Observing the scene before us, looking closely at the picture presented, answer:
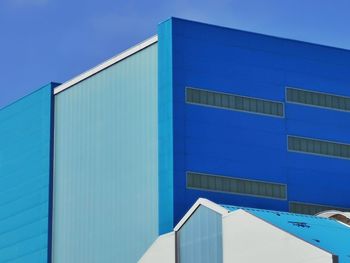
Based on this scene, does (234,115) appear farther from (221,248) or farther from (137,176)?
(221,248)

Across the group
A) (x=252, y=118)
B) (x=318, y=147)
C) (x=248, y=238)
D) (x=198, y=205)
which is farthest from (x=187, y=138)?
(x=248, y=238)

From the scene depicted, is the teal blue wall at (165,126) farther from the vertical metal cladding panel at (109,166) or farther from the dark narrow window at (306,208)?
the dark narrow window at (306,208)

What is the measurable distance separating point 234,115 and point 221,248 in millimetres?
15733

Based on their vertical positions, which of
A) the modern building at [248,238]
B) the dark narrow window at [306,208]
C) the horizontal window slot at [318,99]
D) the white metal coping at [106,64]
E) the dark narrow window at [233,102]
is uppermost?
the white metal coping at [106,64]

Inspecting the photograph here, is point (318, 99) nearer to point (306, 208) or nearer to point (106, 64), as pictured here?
point (306, 208)

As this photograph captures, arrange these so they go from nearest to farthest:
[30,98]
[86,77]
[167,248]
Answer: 1. [167,248]
2. [86,77]
3. [30,98]

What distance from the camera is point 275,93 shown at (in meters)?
86.2

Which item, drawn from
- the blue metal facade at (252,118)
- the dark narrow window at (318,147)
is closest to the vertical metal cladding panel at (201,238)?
the blue metal facade at (252,118)

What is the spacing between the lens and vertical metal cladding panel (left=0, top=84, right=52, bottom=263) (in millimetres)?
95375

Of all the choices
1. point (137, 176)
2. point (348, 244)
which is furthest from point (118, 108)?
point (348, 244)

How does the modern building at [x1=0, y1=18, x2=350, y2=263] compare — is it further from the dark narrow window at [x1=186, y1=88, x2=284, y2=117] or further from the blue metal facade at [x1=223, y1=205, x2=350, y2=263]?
the blue metal facade at [x1=223, y1=205, x2=350, y2=263]

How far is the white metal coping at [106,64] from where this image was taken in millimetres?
85250

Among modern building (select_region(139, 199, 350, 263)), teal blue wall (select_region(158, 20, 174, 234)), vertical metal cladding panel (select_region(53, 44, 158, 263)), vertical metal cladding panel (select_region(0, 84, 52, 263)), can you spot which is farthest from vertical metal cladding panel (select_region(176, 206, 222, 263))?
vertical metal cladding panel (select_region(0, 84, 52, 263))

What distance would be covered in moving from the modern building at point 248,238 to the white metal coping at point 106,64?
16579 mm
